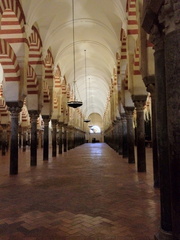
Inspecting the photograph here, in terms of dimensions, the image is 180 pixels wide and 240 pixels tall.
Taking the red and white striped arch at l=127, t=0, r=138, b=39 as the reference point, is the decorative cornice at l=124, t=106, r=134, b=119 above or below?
below

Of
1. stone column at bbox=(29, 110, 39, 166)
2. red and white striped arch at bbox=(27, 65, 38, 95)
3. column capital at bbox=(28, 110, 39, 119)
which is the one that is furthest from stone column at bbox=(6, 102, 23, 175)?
red and white striped arch at bbox=(27, 65, 38, 95)

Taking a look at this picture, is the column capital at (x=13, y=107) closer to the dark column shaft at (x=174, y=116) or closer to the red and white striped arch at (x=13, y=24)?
the red and white striped arch at (x=13, y=24)

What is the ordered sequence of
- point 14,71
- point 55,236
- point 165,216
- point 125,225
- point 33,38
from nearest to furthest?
point 165,216
point 55,236
point 125,225
point 14,71
point 33,38

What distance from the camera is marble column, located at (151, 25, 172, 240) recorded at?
2.38 metres

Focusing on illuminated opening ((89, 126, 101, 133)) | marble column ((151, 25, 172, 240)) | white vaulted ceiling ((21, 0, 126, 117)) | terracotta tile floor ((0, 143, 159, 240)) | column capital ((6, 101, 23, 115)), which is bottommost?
terracotta tile floor ((0, 143, 159, 240))

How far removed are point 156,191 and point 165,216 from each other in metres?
2.22

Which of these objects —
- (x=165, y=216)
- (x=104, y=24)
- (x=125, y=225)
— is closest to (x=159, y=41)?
(x=165, y=216)

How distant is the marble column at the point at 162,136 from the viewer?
2381 millimetres

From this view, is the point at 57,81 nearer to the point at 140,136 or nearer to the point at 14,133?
the point at 14,133

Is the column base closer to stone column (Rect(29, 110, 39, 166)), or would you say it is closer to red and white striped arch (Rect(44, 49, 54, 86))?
stone column (Rect(29, 110, 39, 166))

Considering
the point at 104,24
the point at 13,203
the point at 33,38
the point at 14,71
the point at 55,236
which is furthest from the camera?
the point at 104,24

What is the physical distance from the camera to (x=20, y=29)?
7.39 meters

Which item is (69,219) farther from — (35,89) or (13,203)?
(35,89)

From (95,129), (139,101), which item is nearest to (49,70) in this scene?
(139,101)
